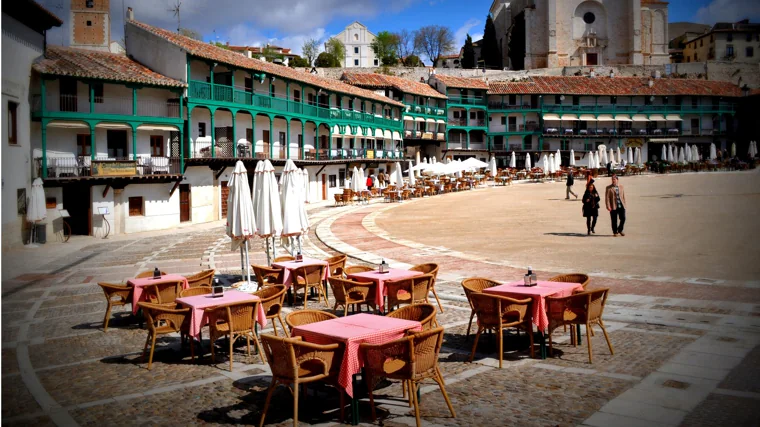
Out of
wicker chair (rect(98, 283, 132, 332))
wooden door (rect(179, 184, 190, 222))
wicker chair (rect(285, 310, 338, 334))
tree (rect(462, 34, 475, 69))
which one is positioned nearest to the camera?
wicker chair (rect(285, 310, 338, 334))

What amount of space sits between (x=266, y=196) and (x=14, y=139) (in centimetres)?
631

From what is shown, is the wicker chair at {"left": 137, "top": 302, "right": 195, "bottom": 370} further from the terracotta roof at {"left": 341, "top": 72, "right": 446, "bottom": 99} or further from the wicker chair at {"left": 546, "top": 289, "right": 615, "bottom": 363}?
the terracotta roof at {"left": 341, "top": 72, "right": 446, "bottom": 99}

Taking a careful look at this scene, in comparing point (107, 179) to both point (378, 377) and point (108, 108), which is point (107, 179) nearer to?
point (108, 108)

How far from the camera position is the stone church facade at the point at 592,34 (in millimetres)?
88312

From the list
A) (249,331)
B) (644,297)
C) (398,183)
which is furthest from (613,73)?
(249,331)

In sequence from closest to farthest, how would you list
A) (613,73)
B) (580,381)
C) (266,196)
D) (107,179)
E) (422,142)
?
1. (580,381)
2. (266,196)
3. (107,179)
4. (422,142)
5. (613,73)

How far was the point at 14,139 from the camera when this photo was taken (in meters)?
7.06

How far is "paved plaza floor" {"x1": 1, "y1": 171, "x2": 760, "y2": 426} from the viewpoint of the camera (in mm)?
5812

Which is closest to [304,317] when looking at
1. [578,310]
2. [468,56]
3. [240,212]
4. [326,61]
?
[578,310]

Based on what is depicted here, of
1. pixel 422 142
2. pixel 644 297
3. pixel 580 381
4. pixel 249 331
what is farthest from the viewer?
pixel 422 142

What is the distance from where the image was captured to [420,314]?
6980 mm

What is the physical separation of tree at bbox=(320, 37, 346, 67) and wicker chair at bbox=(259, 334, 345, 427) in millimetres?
91411

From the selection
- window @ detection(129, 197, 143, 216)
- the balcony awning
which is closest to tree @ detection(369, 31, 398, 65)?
the balcony awning

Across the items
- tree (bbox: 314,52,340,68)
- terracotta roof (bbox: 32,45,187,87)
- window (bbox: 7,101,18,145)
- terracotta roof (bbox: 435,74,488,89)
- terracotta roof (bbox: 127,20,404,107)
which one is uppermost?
tree (bbox: 314,52,340,68)
